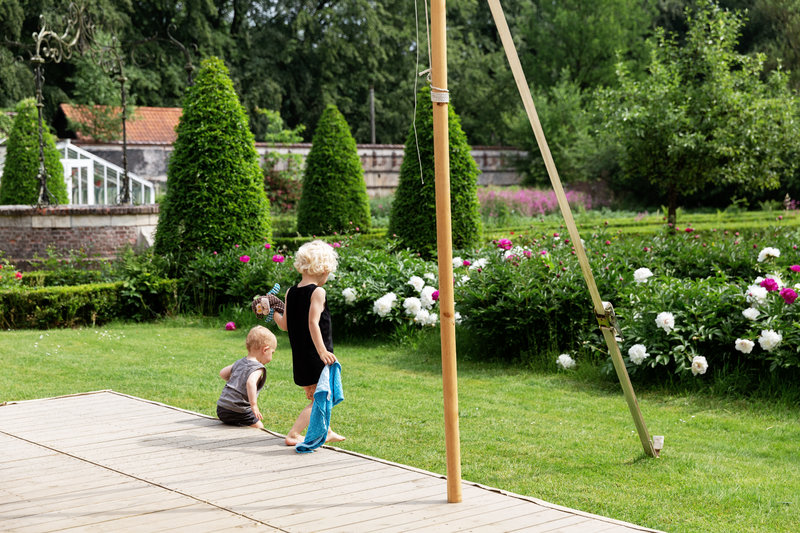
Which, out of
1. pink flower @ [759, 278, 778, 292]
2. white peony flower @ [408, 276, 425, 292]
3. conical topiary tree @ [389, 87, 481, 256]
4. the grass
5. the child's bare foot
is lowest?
the grass

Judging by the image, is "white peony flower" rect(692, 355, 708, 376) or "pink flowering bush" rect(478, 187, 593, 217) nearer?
"white peony flower" rect(692, 355, 708, 376)

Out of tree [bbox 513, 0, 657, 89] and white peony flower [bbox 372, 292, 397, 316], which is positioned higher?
A: tree [bbox 513, 0, 657, 89]

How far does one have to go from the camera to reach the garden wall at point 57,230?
42.6 feet

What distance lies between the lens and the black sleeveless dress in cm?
434

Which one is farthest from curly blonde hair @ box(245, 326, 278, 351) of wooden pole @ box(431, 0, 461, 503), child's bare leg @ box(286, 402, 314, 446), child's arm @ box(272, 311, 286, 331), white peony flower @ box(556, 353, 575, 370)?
white peony flower @ box(556, 353, 575, 370)

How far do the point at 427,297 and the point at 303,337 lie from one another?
372 centimetres

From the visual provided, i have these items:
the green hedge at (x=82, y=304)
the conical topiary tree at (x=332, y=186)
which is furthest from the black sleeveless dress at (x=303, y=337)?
the conical topiary tree at (x=332, y=186)

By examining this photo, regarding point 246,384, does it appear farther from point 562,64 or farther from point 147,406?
point 562,64

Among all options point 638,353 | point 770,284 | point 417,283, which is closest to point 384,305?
point 417,283

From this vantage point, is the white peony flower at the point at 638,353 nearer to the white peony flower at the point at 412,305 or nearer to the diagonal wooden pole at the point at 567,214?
the diagonal wooden pole at the point at 567,214

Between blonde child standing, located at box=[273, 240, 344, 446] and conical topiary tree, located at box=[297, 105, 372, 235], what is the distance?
11.2 m

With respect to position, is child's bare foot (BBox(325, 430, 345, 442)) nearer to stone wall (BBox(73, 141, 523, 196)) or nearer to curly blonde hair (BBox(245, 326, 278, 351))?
curly blonde hair (BBox(245, 326, 278, 351))

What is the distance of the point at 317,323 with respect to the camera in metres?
4.24

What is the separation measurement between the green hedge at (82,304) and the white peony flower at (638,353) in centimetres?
627
